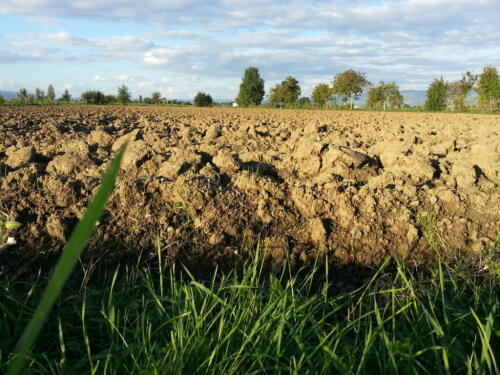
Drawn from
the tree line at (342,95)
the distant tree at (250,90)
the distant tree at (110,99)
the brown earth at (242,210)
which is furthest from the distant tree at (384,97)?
the brown earth at (242,210)

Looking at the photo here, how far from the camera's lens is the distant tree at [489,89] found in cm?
4569

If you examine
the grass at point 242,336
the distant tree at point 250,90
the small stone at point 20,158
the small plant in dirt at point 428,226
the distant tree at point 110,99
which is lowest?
the grass at point 242,336

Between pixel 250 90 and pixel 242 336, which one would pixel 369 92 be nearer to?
pixel 250 90

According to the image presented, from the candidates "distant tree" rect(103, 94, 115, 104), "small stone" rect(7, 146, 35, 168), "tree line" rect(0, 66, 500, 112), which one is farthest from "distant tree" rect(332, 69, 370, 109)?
"small stone" rect(7, 146, 35, 168)

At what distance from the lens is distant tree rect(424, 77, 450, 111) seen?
2030 inches

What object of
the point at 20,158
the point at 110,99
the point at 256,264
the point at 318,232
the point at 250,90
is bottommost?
the point at 318,232

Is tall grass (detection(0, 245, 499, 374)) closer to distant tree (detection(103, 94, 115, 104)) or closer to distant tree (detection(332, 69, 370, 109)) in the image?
distant tree (detection(103, 94, 115, 104))

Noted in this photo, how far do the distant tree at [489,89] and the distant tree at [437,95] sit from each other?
11.8 feet

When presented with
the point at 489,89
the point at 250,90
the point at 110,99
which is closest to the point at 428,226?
the point at 489,89

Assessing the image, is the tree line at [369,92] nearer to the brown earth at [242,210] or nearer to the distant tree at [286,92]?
the distant tree at [286,92]

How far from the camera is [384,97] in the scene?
203ft

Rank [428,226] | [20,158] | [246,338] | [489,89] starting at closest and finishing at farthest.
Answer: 1. [246,338]
2. [428,226]
3. [20,158]
4. [489,89]

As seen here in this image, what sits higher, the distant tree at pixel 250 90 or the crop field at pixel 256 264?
the distant tree at pixel 250 90

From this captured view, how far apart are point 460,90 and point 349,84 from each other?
662 inches
